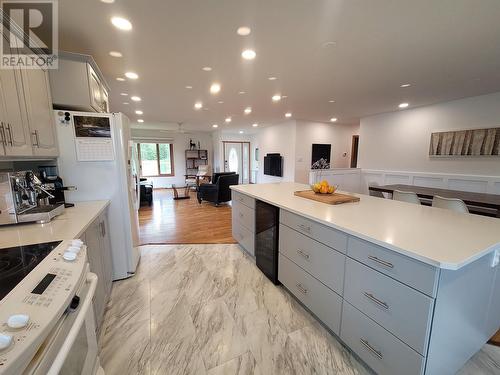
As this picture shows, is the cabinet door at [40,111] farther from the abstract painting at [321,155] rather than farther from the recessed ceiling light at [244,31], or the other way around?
the abstract painting at [321,155]

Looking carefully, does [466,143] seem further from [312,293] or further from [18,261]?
[18,261]

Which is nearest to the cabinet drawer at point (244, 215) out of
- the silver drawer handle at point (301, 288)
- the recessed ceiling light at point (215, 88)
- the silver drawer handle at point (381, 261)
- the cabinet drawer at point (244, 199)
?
the cabinet drawer at point (244, 199)

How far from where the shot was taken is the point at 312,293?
1694 mm

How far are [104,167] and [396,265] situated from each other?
254 centimetres

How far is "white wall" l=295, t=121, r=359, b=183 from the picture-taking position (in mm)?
6785

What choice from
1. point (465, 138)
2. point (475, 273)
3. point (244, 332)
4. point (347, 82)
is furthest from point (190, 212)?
point (465, 138)

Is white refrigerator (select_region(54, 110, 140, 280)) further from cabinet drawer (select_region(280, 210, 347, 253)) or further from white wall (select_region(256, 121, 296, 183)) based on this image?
white wall (select_region(256, 121, 296, 183))

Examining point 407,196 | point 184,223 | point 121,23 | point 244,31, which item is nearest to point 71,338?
point 121,23

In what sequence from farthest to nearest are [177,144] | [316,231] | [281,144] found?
[177,144]
[281,144]
[316,231]

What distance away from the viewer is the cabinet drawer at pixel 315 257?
1.45 meters

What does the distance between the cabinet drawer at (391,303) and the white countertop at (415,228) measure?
0.69ft

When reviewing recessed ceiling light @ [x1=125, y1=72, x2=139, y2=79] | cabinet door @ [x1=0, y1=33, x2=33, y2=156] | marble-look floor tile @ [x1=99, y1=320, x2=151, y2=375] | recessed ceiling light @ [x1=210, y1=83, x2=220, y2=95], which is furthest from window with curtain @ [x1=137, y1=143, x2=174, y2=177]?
marble-look floor tile @ [x1=99, y1=320, x2=151, y2=375]

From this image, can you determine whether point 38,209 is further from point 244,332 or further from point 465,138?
point 465,138

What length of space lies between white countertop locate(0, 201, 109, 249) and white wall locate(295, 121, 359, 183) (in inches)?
235
